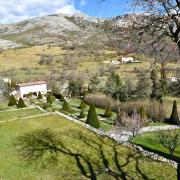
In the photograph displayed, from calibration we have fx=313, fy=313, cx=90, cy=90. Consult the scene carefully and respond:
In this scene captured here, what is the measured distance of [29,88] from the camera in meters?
54.2

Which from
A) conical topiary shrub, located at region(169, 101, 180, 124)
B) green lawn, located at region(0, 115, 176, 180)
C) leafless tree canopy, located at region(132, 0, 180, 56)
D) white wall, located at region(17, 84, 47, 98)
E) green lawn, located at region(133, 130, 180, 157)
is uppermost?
leafless tree canopy, located at region(132, 0, 180, 56)

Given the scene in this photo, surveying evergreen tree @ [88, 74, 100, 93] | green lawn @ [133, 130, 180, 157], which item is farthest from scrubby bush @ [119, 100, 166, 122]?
evergreen tree @ [88, 74, 100, 93]

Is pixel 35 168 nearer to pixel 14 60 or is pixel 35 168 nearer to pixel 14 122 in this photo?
pixel 14 122

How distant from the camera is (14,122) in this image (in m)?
18.5

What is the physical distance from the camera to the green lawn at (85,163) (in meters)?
11.5

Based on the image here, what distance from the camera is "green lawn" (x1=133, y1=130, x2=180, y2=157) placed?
2224 centimetres

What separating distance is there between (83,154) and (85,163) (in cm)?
82

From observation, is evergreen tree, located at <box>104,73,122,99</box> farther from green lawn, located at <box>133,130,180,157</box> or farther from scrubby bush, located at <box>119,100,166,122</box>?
green lawn, located at <box>133,130,180,157</box>

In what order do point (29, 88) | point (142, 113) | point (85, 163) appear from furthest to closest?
point (29, 88), point (142, 113), point (85, 163)

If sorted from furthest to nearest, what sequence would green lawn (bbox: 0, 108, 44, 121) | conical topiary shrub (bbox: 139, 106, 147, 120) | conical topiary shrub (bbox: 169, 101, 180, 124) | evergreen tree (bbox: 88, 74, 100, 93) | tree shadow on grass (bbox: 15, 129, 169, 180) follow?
evergreen tree (bbox: 88, 74, 100, 93) → conical topiary shrub (bbox: 169, 101, 180, 124) → conical topiary shrub (bbox: 139, 106, 147, 120) → green lawn (bbox: 0, 108, 44, 121) → tree shadow on grass (bbox: 15, 129, 169, 180)

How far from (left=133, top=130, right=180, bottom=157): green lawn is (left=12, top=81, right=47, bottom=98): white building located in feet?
100

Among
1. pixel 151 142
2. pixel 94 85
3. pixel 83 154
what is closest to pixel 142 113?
pixel 151 142

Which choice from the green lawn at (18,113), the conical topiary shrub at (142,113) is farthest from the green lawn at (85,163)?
the conical topiary shrub at (142,113)

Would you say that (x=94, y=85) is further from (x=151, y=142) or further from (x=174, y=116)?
(x=151, y=142)
